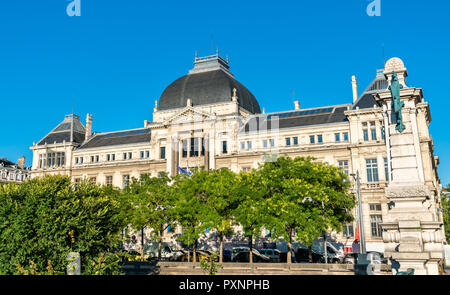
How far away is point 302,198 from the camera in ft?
135

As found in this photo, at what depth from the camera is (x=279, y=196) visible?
42188 mm

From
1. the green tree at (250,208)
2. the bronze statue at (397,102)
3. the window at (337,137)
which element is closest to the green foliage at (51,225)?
the bronze statue at (397,102)

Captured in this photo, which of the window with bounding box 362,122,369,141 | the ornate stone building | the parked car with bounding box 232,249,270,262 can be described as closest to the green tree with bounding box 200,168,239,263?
the parked car with bounding box 232,249,270,262

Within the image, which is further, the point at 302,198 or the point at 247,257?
the point at 247,257

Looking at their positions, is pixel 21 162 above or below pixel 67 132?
below

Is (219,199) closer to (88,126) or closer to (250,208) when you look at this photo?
(250,208)

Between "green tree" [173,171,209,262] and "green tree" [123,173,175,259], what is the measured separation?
1.40m

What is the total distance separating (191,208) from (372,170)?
95.4ft

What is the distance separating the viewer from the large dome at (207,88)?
7344 centimetres

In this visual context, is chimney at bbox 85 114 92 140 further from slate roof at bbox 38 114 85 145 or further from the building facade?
the building facade

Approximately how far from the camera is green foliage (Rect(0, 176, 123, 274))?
69.1ft

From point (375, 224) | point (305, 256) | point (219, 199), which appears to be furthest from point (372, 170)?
point (219, 199)
